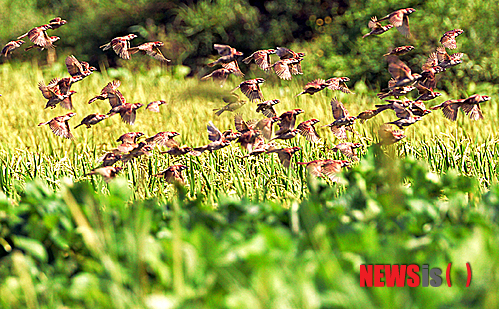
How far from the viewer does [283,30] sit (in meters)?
8.72

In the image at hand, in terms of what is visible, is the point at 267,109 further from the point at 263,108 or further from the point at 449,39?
the point at 449,39

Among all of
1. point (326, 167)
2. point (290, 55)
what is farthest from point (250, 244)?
point (290, 55)

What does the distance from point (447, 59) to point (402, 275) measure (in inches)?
84.6

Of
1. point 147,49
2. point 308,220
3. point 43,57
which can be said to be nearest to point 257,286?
point 308,220

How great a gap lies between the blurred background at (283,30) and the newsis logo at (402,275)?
6.02 meters

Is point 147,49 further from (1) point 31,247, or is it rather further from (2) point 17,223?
(1) point 31,247

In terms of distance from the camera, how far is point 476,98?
2.99 m

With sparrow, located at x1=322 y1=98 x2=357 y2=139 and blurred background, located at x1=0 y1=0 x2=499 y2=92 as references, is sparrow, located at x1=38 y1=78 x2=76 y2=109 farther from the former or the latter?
blurred background, located at x1=0 y1=0 x2=499 y2=92

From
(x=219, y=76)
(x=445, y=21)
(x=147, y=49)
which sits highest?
(x=147, y=49)

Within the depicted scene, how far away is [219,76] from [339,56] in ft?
16.1

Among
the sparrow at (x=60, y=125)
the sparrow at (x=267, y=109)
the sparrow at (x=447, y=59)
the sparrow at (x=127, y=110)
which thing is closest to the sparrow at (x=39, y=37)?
the sparrow at (x=60, y=125)

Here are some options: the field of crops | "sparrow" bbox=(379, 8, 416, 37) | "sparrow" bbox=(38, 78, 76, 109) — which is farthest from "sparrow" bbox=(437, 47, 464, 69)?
"sparrow" bbox=(38, 78, 76, 109)

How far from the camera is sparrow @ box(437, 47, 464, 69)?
3.21m

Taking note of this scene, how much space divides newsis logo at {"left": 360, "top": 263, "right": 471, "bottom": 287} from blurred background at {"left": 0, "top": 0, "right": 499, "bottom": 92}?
237 inches
